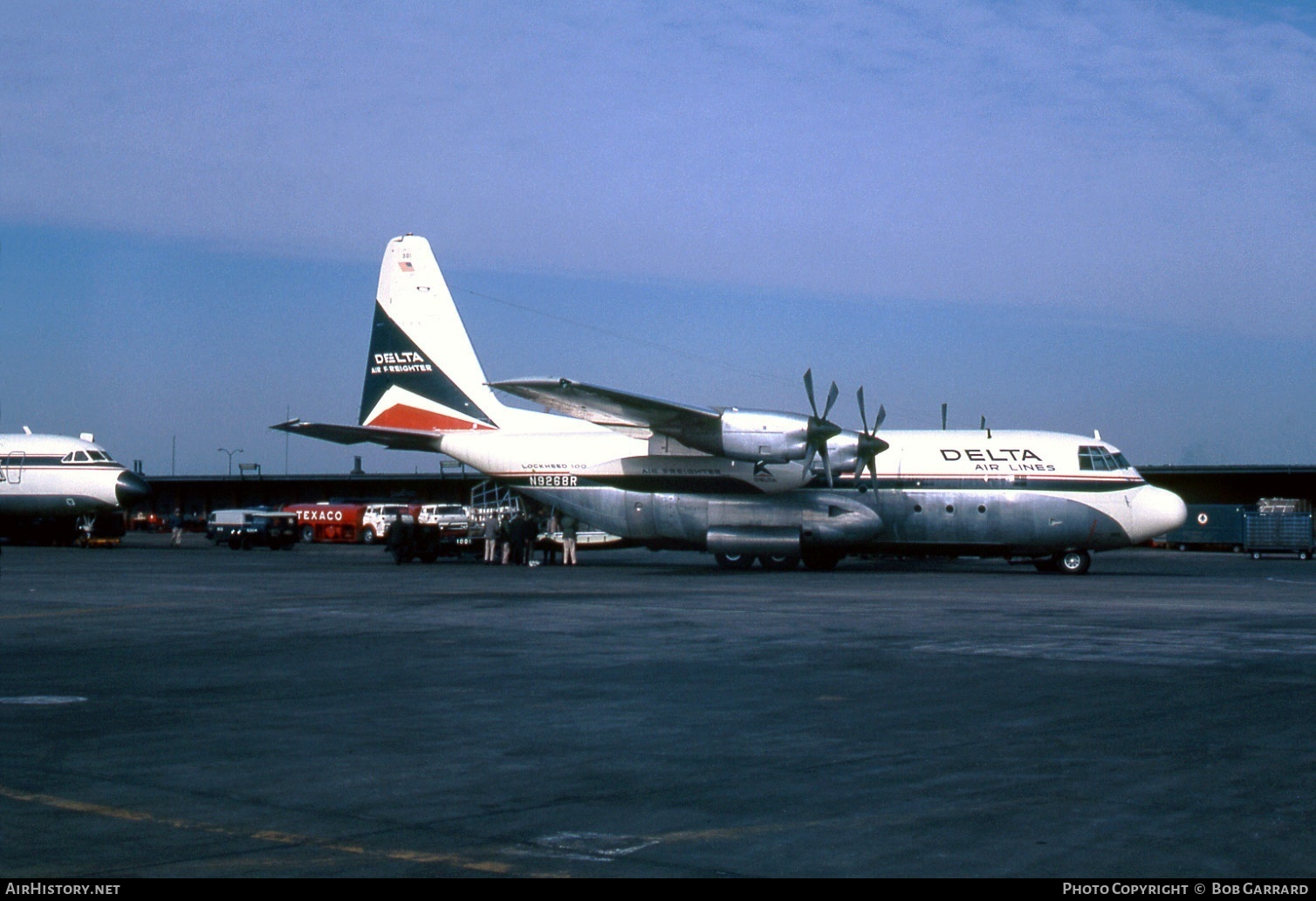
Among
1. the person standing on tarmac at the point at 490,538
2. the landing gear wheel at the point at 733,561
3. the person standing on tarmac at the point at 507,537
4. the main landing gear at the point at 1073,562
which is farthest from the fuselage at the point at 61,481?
the main landing gear at the point at 1073,562

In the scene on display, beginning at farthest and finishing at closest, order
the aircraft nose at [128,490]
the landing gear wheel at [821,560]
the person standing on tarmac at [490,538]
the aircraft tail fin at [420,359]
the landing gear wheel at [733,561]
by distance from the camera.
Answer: the aircraft nose at [128,490] → the person standing on tarmac at [490,538] → the aircraft tail fin at [420,359] → the landing gear wheel at [733,561] → the landing gear wheel at [821,560]

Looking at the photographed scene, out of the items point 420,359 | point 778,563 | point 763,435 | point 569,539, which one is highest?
point 420,359

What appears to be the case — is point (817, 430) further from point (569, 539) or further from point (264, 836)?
point (264, 836)

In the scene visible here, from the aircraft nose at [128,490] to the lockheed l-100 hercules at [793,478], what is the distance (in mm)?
13358

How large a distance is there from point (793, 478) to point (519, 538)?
10.1 metres

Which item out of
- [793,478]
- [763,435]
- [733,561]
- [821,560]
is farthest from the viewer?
[821,560]

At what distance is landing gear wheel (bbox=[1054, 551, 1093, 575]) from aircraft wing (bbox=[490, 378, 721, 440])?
415 inches

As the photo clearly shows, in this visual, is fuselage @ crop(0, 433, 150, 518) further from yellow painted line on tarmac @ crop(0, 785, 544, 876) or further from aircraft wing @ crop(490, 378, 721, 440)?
yellow painted line on tarmac @ crop(0, 785, 544, 876)

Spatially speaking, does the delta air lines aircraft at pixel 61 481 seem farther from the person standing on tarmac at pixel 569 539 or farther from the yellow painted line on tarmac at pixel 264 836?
the yellow painted line on tarmac at pixel 264 836

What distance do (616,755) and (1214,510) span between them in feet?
186

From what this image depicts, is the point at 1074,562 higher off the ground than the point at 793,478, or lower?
lower

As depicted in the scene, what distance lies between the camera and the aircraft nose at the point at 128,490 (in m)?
45.4

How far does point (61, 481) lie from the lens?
45.6 metres

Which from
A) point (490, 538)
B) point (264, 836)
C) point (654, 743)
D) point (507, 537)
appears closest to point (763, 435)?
point (507, 537)
